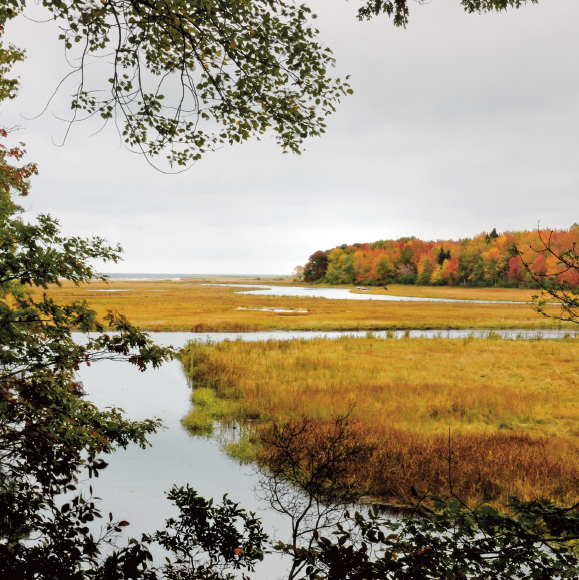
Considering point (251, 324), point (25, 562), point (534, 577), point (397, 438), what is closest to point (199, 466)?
point (397, 438)

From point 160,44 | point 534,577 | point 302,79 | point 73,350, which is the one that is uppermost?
point 160,44

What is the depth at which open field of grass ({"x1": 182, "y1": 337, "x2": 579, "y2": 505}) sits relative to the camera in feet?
28.2

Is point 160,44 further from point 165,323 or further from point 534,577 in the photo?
point 165,323

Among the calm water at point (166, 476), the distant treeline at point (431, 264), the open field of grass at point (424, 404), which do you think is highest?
the distant treeline at point (431, 264)

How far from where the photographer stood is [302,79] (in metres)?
4.94

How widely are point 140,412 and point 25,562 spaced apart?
37.4 feet

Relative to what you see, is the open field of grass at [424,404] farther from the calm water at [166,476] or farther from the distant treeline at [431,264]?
the distant treeline at [431,264]

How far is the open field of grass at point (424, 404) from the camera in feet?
28.2

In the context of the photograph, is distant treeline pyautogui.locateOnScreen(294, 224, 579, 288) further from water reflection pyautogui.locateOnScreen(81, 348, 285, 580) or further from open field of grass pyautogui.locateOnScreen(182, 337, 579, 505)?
water reflection pyautogui.locateOnScreen(81, 348, 285, 580)

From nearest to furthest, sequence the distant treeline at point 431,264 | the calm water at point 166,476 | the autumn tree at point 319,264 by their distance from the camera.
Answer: the calm water at point 166,476 < the distant treeline at point 431,264 < the autumn tree at point 319,264

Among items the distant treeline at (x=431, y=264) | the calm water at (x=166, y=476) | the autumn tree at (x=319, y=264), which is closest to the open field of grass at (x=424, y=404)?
the calm water at (x=166, y=476)

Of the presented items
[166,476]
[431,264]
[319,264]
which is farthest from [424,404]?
[319,264]

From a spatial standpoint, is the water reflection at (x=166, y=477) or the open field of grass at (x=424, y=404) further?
the open field of grass at (x=424, y=404)

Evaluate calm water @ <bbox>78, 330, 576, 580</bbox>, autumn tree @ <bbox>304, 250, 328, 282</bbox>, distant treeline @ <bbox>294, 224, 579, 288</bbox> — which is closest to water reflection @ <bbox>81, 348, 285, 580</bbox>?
calm water @ <bbox>78, 330, 576, 580</bbox>
